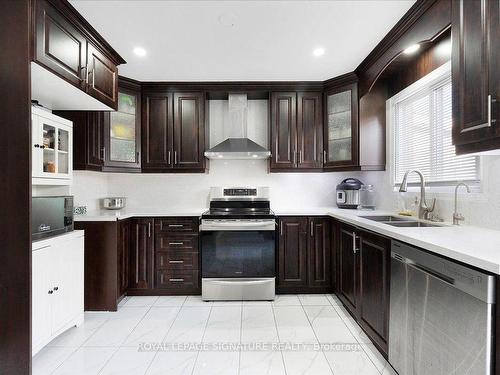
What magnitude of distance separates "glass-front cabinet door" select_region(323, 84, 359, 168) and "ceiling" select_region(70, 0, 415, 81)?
0.94 feet

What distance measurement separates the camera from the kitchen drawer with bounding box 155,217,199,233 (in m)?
2.92

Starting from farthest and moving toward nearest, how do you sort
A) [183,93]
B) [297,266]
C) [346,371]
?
[183,93]
[297,266]
[346,371]

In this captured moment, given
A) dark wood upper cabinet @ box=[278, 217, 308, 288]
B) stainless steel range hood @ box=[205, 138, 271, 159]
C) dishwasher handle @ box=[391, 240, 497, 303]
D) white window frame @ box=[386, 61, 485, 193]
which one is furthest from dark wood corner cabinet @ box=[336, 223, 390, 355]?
stainless steel range hood @ box=[205, 138, 271, 159]

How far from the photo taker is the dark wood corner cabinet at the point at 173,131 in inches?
126

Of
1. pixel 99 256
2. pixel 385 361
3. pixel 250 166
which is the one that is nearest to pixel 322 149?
pixel 250 166

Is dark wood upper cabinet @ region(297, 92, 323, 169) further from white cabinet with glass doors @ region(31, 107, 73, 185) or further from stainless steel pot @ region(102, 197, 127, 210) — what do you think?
white cabinet with glass doors @ region(31, 107, 73, 185)

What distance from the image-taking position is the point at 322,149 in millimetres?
3238

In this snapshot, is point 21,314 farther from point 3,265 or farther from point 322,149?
point 322,149

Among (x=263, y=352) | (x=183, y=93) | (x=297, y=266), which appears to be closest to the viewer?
(x=263, y=352)

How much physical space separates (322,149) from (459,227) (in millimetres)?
1730

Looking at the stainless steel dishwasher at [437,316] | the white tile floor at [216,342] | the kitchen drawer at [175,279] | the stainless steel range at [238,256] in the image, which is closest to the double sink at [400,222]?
the stainless steel dishwasher at [437,316]

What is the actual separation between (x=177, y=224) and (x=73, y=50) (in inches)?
70.9

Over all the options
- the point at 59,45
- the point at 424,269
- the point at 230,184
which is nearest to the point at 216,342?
the point at 424,269

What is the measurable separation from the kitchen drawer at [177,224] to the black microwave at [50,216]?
850mm
